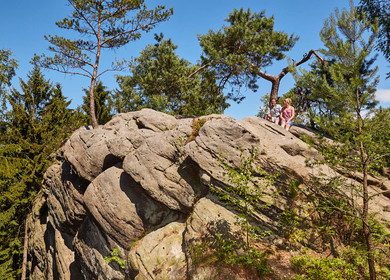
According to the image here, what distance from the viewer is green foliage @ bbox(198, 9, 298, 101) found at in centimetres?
1421

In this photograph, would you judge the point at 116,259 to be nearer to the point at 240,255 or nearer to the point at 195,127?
the point at 240,255

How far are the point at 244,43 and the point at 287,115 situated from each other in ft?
20.0

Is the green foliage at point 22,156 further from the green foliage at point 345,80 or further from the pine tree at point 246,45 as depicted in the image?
the green foliage at point 345,80

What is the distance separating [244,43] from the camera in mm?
14602

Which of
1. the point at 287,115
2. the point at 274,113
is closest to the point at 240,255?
the point at 287,115

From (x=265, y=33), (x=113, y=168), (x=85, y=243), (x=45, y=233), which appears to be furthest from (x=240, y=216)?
(x=45, y=233)

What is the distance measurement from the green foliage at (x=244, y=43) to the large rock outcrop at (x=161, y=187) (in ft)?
17.7

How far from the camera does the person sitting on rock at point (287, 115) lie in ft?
37.0

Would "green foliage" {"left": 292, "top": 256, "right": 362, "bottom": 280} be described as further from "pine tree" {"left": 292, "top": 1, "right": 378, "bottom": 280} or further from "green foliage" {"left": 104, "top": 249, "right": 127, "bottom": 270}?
"green foliage" {"left": 104, "top": 249, "right": 127, "bottom": 270}

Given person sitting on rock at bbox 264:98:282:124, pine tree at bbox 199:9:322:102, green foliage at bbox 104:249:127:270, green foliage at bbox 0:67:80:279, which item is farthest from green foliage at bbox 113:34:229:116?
green foliage at bbox 104:249:127:270

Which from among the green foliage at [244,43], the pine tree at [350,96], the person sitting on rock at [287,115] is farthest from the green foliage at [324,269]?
the green foliage at [244,43]

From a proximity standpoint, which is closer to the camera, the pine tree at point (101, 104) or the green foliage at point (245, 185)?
the green foliage at point (245, 185)

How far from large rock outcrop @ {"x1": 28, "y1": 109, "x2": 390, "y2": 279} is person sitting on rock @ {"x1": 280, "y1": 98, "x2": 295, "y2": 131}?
Answer: 2.16ft

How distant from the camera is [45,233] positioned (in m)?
17.1
